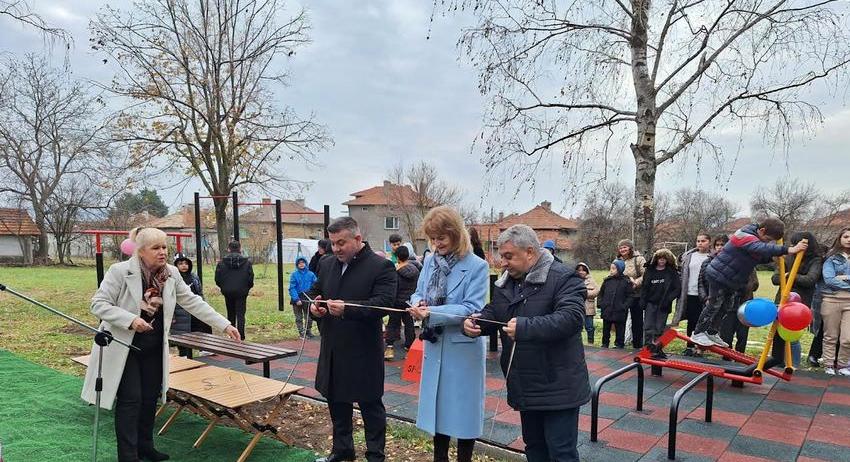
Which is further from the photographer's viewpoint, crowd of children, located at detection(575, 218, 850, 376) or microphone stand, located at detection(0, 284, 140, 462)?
crowd of children, located at detection(575, 218, 850, 376)

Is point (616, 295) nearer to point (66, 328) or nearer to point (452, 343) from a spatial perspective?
point (452, 343)

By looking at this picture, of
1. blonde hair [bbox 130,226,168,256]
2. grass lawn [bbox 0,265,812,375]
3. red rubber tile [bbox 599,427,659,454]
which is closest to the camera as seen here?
blonde hair [bbox 130,226,168,256]

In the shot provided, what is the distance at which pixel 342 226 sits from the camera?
359 centimetres

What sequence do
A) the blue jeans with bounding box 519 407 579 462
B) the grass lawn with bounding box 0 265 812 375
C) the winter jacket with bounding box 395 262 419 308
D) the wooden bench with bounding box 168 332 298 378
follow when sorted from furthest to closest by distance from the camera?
the grass lawn with bounding box 0 265 812 375, the winter jacket with bounding box 395 262 419 308, the wooden bench with bounding box 168 332 298 378, the blue jeans with bounding box 519 407 579 462

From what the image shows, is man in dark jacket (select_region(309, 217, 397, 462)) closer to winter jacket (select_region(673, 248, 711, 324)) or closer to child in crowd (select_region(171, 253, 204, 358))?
child in crowd (select_region(171, 253, 204, 358))

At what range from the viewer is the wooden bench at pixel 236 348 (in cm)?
446

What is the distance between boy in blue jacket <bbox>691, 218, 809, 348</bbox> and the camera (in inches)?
198

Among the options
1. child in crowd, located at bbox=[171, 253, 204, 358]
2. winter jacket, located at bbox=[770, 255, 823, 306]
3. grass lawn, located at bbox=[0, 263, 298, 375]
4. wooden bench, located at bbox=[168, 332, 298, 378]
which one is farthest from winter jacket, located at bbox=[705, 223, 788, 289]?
grass lawn, located at bbox=[0, 263, 298, 375]

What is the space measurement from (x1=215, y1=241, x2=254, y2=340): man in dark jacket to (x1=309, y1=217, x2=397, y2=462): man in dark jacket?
4764mm

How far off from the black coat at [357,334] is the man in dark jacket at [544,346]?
3.36 ft

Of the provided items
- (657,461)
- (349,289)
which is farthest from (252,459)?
(657,461)

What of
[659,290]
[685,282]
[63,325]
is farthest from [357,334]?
[63,325]

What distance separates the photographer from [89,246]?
141 feet

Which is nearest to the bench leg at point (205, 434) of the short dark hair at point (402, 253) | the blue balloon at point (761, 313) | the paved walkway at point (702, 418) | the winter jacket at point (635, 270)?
the paved walkway at point (702, 418)
